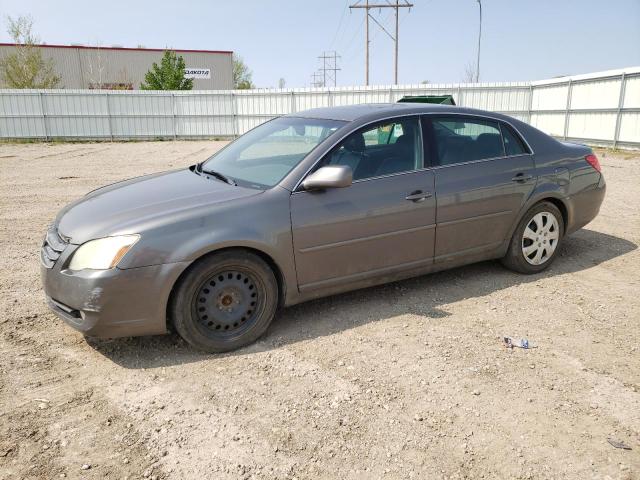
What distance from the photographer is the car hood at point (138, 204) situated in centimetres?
344

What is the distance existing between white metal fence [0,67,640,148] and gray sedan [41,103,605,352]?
56.8 ft

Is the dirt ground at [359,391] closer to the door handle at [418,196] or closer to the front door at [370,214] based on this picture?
the front door at [370,214]

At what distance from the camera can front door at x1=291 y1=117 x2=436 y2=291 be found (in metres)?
3.85

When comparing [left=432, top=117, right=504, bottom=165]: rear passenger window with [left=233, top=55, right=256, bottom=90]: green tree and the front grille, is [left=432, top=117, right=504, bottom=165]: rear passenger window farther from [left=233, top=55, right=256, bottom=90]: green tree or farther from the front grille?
[left=233, top=55, right=256, bottom=90]: green tree

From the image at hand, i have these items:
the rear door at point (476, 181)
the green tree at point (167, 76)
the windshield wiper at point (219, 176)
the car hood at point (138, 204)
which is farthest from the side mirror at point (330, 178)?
the green tree at point (167, 76)

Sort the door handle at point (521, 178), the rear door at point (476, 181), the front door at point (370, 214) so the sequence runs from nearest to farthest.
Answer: the front door at point (370, 214) < the rear door at point (476, 181) < the door handle at point (521, 178)

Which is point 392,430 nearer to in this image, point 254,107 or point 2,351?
point 2,351

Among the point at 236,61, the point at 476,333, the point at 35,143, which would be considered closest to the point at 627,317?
the point at 476,333

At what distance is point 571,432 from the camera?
9.08 feet

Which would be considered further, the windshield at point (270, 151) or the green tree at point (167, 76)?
the green tree at point (167, 76)

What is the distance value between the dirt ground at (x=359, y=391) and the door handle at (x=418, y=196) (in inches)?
34.9

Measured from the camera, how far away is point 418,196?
4242mm

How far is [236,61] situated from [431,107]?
241 ft

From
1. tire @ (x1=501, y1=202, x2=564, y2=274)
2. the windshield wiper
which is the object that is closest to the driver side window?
the windshield wiper
